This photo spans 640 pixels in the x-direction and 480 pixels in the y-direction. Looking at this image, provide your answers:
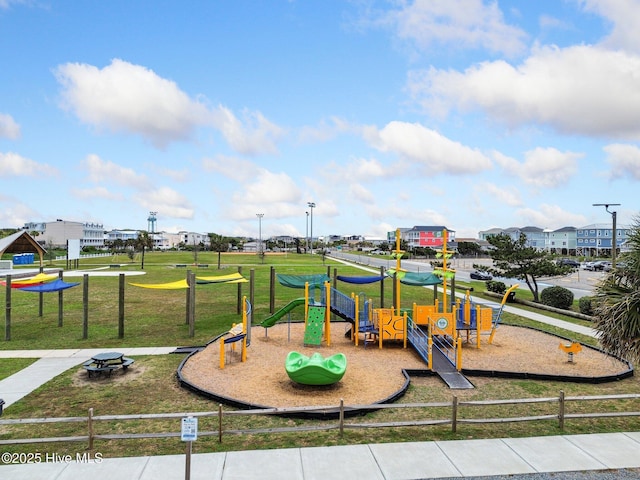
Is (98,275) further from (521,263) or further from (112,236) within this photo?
(112,236)

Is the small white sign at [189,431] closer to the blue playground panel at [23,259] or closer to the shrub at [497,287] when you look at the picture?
the shrub at [497,287]

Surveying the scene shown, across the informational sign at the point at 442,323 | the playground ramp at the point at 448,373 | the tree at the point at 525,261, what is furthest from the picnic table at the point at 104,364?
the tree at the point at 525,261

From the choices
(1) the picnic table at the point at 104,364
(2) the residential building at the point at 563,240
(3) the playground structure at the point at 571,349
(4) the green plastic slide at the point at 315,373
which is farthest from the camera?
(2) the residential building at the point at 563,240

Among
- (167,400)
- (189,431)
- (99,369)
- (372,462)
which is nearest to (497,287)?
(167,400)

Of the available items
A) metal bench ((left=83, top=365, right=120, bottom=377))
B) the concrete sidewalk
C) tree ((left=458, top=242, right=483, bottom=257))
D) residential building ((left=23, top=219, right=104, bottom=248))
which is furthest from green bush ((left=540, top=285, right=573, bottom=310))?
residential building ((left=23, top=219, right=104, bottom=248))

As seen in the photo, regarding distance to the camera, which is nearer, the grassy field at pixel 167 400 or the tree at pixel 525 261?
the grassy field at pixel 167 400

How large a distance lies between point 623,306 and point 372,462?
661 cm

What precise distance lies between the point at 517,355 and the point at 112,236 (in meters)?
190

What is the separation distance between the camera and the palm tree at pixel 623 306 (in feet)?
31.7

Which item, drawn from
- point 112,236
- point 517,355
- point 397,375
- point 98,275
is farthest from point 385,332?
point 112,236

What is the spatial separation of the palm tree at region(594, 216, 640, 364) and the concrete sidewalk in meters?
2.12

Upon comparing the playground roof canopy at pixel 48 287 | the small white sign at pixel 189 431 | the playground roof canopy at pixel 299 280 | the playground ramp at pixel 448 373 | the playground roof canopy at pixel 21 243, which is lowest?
the playground ramp at pixel 448 373

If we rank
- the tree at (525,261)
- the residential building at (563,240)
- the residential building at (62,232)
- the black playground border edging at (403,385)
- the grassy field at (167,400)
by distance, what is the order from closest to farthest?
the grassy field at (167,400), the black playground border edging at (403,385), the tree at (525,261), the residential building at (563,240), the residential building at (62,232)

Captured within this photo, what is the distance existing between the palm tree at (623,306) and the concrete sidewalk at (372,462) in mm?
2118
